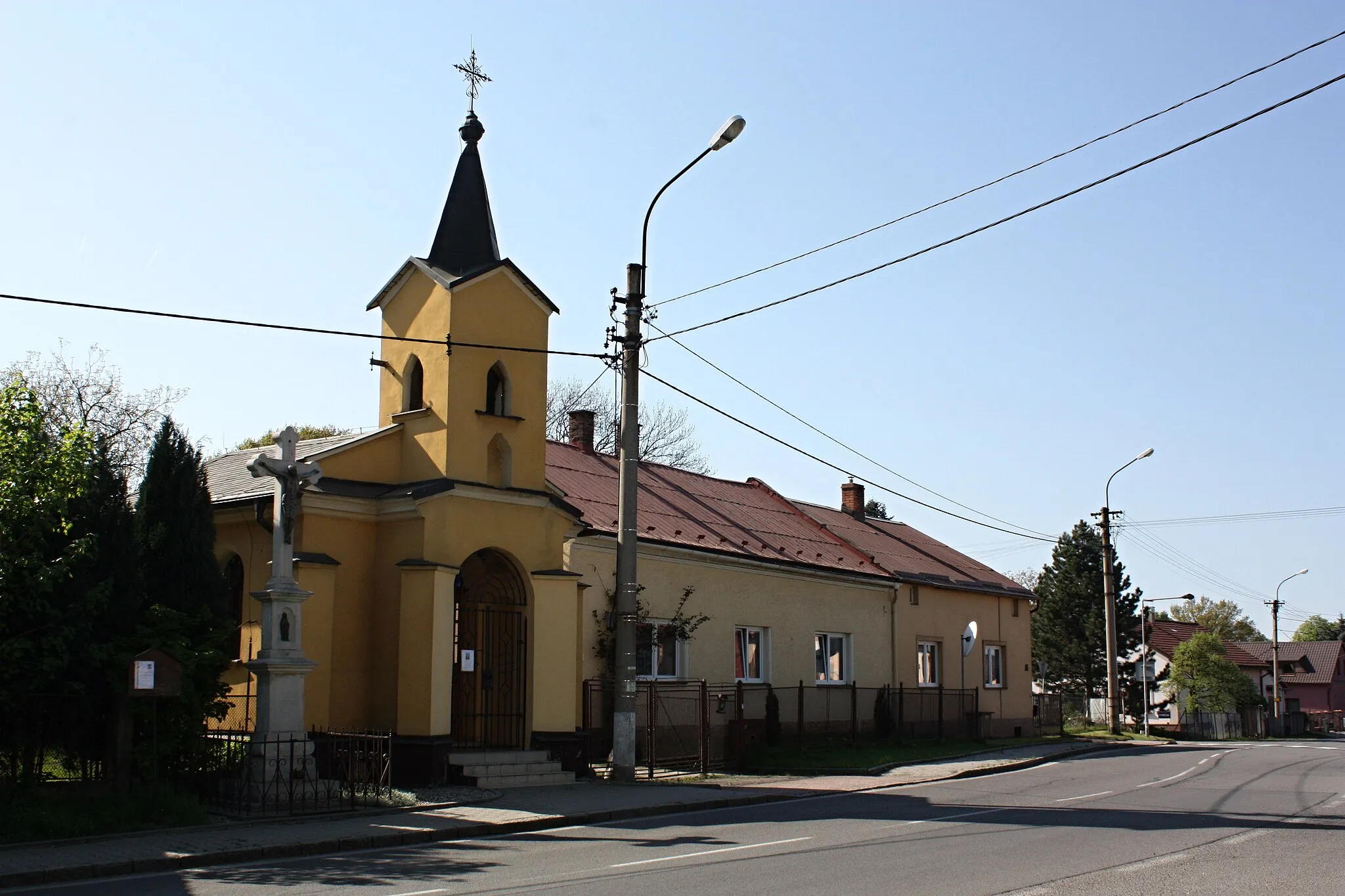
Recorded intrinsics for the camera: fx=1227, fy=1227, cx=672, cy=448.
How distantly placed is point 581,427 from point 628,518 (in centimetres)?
1268

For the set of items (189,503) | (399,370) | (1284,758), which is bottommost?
(1284,758)

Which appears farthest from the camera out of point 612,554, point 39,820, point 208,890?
point 612,554

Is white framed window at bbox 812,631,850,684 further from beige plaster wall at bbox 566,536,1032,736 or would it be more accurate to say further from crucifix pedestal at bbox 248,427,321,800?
crucifix pedestal at bbox 248,427,321,800

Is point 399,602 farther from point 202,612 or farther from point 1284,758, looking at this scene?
point 1284,758

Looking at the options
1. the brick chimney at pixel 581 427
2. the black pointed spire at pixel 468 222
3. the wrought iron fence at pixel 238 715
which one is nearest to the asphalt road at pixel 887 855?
the wrought iron fence at pixel 238 715

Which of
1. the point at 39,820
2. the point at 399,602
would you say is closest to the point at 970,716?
the point at 399,602

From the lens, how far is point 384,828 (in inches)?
536

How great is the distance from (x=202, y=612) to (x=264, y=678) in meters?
1.16

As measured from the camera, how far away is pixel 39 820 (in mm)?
12477

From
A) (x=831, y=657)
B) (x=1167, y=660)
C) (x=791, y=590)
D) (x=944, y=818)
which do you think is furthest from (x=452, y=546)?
(x=1167, y=660)

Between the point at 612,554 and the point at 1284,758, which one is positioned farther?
the point at 1284,758

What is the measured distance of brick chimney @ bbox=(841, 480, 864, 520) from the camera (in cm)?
3991

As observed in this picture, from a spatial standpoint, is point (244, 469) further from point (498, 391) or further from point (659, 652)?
point (659, 652)

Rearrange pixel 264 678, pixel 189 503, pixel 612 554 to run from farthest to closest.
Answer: pixel 612 554, pixel 189 503, pixel 264 678
